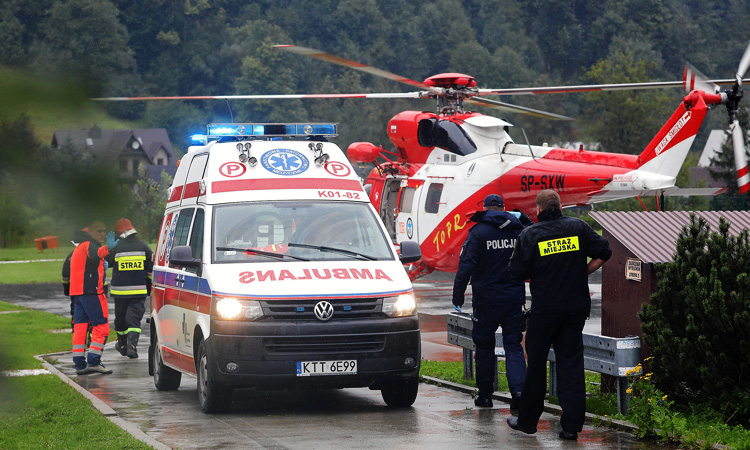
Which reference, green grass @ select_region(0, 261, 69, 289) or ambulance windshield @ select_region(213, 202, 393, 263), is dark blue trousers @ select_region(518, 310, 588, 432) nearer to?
ambulance windshield @ select_region(213, 202, 393, 263)

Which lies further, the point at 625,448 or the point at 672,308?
the point at 672,308

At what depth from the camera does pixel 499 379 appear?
11031mm

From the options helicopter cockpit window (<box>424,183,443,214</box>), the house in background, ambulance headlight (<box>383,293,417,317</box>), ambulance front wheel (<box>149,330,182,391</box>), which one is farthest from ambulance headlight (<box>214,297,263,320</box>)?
helicopter cockpit window (<box>424,183,443,214</box>)

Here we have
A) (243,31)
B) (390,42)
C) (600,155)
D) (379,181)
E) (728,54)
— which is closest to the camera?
(243,31)

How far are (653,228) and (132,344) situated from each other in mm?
7830

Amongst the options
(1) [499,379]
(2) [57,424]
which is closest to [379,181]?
(1) [499,379]

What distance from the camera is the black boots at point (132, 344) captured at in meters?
14.3

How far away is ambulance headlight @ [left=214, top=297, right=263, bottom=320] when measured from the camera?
29.4ft

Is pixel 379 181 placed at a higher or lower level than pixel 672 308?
higher

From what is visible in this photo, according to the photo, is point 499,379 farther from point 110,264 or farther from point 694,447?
point 110,264

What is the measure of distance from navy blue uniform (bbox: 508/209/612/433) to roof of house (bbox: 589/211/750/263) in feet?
3.15

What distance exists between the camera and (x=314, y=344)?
8.97m

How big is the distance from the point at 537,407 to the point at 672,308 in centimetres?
125

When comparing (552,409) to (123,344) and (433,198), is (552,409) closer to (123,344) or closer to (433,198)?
(123,344)
